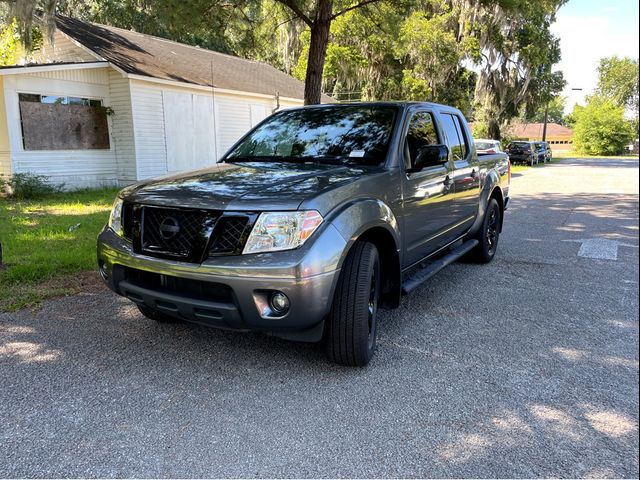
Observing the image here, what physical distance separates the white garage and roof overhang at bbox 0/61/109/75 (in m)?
0.02

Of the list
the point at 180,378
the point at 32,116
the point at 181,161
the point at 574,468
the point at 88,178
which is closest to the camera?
the point at 574,468

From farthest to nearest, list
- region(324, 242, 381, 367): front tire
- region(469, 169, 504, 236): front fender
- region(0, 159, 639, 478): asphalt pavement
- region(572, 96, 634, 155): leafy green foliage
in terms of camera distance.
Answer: region(572, 96, 634, 155): leafy green foliage < region(469, 169, 504, 236): front fender < region(324, 242, 381, 367): front tire < region(0, 159, 639, 478): asphalt pavement

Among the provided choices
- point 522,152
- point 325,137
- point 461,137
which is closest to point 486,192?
point 461,137

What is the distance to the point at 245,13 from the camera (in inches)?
414

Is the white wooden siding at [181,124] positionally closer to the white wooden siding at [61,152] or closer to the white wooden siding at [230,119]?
the white wooden siding at [230,119]

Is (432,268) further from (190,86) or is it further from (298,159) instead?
(190,86)

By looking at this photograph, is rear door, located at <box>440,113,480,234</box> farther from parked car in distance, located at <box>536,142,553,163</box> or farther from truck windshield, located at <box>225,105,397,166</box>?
parked car in distance, located at <box>536,142,553,163</box>

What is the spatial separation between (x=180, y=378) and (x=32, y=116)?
11.9 metres

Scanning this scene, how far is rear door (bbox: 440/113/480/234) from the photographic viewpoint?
17.1 feet

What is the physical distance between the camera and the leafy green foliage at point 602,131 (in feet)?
153

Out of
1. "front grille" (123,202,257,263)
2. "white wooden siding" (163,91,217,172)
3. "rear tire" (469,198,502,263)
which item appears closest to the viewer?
"front grille" (123,202,257,263)

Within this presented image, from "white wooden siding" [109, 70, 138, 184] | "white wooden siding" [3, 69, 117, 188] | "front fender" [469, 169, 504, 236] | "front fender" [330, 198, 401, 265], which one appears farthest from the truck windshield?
"white wooden siding" [109, 70, 138, 184]

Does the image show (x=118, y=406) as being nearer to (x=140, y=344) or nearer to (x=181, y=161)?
(x=140, y=344)

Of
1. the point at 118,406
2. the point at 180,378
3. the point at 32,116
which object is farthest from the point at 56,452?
the point at 32,116
